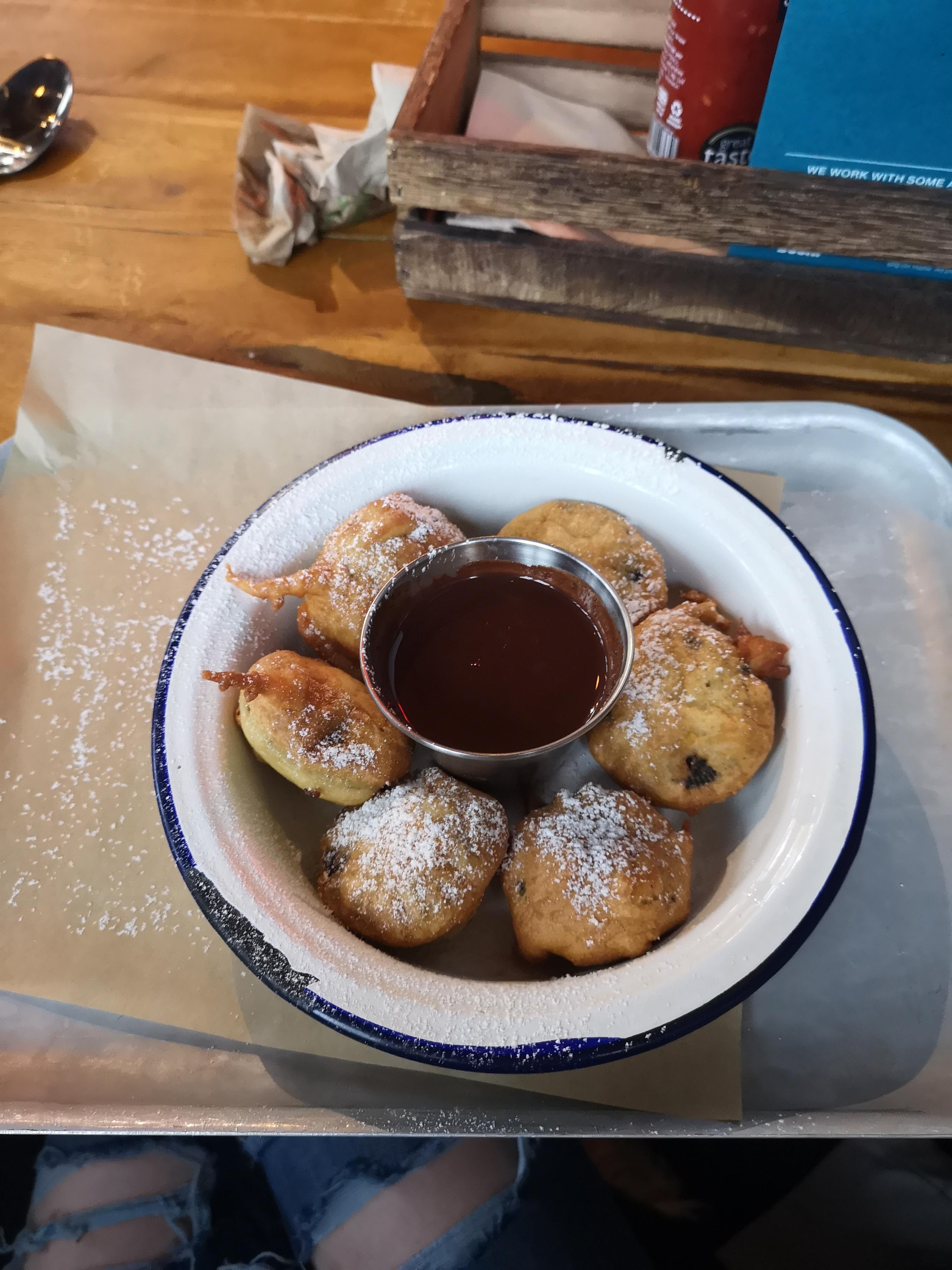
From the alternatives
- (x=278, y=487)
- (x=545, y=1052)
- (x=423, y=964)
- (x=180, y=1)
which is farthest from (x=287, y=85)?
(x=545, y=1052)

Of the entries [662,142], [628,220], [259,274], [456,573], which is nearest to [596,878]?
[456,573]

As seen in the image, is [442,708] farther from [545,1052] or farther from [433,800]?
[545,1052]

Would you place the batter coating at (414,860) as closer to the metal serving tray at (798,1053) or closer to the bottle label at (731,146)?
the metal serving tray at (798,1053)

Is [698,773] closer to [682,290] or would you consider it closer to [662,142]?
[682,290]

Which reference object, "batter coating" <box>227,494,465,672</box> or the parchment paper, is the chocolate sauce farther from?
the parchment paper

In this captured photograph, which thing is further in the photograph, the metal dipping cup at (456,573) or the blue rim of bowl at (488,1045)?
the metal dipping cup at (456,573)

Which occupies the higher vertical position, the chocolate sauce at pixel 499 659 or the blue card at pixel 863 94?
the blue card at pixel 863 94

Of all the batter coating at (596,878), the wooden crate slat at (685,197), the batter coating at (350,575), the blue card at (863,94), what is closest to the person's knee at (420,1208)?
the batter coating at (596,878)
